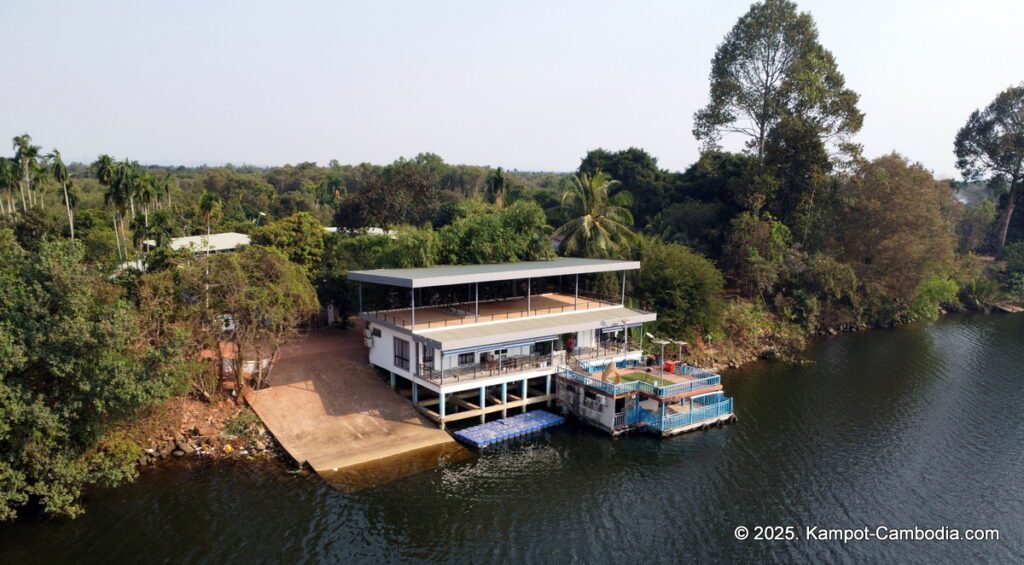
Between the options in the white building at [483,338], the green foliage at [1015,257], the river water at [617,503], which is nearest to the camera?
the river water at [617,503]

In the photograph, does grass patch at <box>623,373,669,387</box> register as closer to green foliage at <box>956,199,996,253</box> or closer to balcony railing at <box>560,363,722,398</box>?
balcony railing at <box>560,363,722,398</box>

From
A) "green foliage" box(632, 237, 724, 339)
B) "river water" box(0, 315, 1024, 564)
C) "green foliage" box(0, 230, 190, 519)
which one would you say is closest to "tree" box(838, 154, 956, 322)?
"green foliage" box(632, 237, 724, 339)

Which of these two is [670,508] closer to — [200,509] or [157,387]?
[200,509]

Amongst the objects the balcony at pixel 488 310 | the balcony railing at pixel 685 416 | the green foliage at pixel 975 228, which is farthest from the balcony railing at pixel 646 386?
the green foliage at pixel 975 228

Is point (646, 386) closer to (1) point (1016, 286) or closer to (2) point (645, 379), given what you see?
(2) point (645, 379)

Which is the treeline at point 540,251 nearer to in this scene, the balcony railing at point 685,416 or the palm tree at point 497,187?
the palm tree at point 497,187

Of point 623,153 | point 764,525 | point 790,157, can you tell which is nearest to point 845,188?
point 790,157
